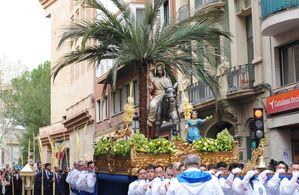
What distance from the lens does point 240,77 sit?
79.4 feet

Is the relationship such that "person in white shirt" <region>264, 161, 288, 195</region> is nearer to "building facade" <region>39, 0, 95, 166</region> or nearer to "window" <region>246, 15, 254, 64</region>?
Answer: "window" <region>246, 15, 254, 64</region>

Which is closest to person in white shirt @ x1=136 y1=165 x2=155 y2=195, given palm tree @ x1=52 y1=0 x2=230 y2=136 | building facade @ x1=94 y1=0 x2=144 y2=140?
palm tree @ x1=52 y1=0 x2=230 y2=136

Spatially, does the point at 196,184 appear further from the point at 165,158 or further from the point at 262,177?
the point at 165,158

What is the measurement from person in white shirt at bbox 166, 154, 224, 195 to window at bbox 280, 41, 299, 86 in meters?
13.9

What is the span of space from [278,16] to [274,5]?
55cm

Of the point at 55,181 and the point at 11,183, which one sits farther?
the point at 11,183

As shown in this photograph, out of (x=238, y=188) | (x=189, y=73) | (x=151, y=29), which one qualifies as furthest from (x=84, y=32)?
(x=238, y=188)

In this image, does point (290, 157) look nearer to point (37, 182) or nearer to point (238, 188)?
point (37, 182)

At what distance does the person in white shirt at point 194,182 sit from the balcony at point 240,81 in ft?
49.0

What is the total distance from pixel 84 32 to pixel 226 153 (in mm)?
6473

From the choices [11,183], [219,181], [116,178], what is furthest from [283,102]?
[11,183]

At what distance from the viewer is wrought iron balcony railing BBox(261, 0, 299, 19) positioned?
819 inches

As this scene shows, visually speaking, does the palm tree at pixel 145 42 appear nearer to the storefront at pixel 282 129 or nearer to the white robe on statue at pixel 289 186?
the storefront at pixel 282 129

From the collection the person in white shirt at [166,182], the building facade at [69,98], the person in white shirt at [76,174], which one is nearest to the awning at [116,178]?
the person in white shirt at [76,174]
